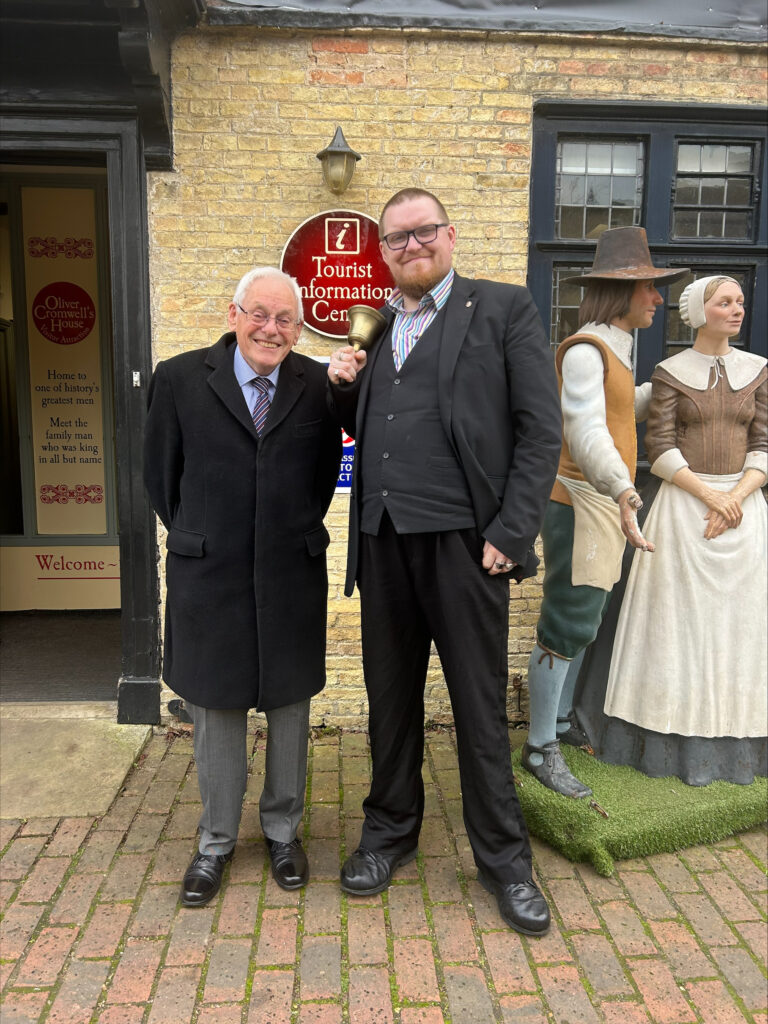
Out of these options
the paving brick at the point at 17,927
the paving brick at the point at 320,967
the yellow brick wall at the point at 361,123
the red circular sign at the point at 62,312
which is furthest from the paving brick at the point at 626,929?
the red circular sign at the point at 62,312

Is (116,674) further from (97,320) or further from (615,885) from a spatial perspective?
(615,885)

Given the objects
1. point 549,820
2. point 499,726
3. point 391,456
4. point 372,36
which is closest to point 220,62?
point 372,36

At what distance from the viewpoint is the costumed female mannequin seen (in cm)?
320

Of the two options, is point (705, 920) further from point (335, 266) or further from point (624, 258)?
point (335, 266)

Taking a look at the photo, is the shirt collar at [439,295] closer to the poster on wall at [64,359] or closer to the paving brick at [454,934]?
the paving brick at [454,934]

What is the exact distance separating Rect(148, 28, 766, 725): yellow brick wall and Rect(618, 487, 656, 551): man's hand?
1.65 metres

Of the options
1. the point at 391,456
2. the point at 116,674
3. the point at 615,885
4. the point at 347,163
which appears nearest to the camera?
the point at 391,456

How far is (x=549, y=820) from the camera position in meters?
3.16

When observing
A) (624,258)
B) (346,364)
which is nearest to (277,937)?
(346,364)

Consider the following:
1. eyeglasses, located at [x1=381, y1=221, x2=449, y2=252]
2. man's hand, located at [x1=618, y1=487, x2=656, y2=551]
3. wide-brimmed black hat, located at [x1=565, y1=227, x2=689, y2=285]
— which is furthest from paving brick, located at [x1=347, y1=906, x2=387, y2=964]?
wide-brimmed black hat, located at [x1=565, y1=227, x2=689, y2=285]

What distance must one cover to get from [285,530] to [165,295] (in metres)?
1.86

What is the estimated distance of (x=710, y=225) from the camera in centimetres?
418

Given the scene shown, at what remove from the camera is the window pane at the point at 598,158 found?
4.10 metres

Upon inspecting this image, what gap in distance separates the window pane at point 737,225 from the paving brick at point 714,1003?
353cm
